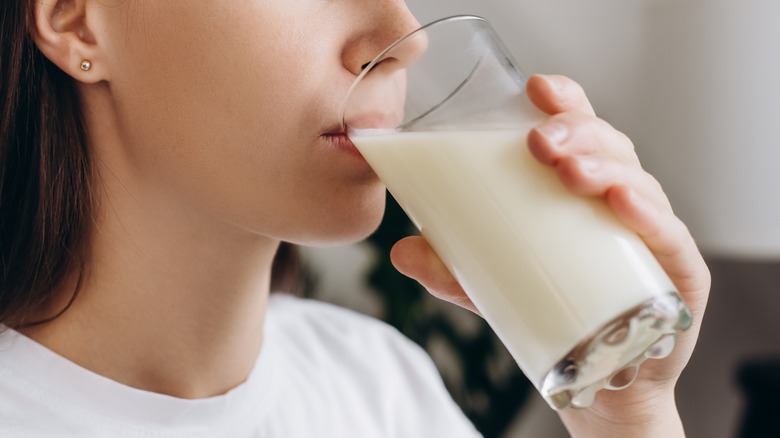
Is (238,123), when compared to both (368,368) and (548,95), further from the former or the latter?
(368,368)

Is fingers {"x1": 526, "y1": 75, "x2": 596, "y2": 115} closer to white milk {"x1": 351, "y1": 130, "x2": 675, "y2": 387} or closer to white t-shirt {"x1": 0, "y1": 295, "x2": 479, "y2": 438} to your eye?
white milk {"x1": 351, "y1": 130, "x2": 675, "y2": 387}

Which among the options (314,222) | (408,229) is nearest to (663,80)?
(408,229)

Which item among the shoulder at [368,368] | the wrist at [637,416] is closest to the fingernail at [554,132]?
the wrist at [637,416]

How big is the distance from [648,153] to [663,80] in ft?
0.73

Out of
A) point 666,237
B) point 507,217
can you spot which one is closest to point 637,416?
point 666,237

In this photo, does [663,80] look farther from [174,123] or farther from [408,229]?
[174,123]

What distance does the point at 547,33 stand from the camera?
7.89ft

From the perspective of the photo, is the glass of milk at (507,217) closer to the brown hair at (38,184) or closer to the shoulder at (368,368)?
the brown hair at (38,184)

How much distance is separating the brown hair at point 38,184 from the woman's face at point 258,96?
0.28 feet

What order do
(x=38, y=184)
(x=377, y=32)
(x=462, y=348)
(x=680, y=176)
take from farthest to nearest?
1. (x=680, y=176)
2. (x=462, y=348)
3. (x=38, y=184)
4. (x=377, y=32)

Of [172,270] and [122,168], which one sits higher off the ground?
[122,168]

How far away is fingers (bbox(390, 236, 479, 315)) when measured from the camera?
0.85m

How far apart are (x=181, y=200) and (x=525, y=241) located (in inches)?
18.0

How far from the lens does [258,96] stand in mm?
838
